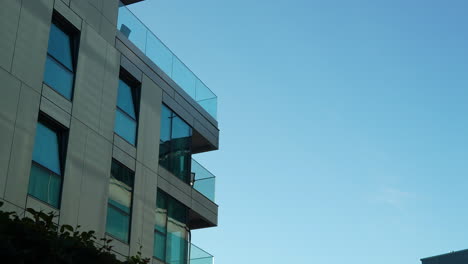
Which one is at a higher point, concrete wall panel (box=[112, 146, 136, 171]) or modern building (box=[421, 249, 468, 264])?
modern building (box=[421, 249, 468, 264])

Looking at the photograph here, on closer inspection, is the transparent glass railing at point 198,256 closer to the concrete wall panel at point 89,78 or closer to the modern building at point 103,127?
the modern building at point 103,127

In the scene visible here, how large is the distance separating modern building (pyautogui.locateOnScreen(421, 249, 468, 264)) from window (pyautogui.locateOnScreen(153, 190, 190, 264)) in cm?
13441

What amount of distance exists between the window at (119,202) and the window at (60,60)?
2.89 metres

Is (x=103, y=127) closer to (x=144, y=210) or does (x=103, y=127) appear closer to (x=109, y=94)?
(x=109, y=94)

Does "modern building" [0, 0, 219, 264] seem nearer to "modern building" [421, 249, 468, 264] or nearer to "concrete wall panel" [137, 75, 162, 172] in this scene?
"concrete wall panel" [137, 75, 162, 172]

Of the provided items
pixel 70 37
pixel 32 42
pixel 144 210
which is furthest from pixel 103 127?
pixel 32 42

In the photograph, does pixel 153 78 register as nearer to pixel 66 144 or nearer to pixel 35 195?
pixel 66 144

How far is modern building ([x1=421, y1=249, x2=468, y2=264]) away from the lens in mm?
148750

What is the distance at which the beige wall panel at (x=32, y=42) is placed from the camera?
58.8 ft

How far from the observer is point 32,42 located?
1848cm

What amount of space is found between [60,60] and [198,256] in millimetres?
8742

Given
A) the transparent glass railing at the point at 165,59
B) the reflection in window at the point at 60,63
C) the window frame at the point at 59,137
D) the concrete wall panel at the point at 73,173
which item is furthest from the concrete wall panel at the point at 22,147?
the transparent glass railing at the point at 165,59

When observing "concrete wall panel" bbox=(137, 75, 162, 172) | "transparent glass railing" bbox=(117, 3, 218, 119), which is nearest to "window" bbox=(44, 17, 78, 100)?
"transparent glass railing" bbox=(117, 3, 218, 119)

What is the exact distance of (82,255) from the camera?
9.49 meters
